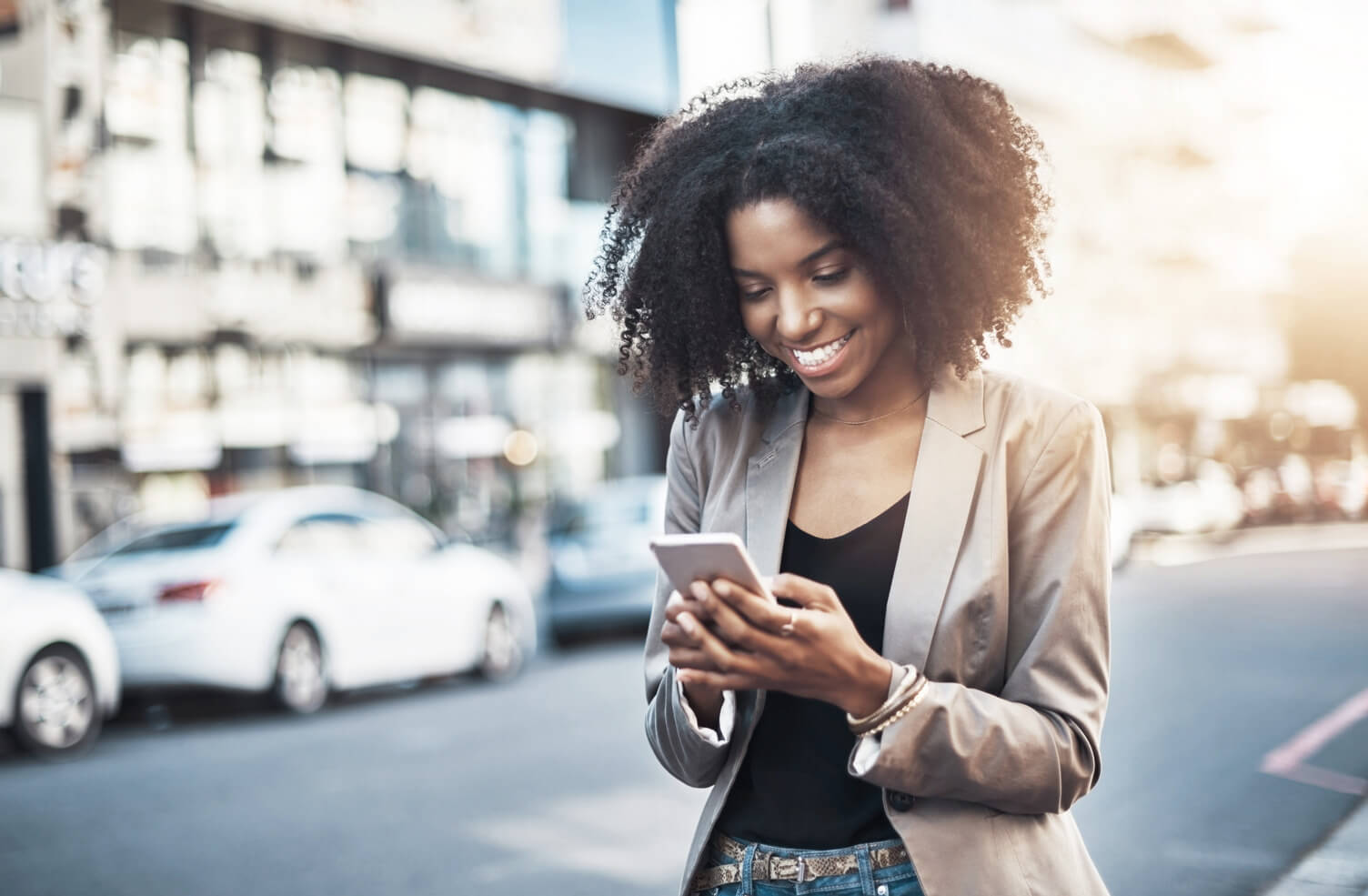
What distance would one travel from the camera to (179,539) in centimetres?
1138

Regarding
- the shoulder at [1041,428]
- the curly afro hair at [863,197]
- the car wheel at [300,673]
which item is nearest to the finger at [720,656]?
the shoulder at [1041,428]

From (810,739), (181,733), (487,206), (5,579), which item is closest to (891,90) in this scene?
(810,739)

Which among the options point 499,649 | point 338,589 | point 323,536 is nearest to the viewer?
point 338,589

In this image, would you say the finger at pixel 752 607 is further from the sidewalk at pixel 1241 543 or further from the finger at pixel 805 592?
the sidewalk at pixel 1241 543

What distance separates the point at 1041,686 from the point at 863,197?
69cm

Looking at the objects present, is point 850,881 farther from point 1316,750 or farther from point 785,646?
point 1316,750

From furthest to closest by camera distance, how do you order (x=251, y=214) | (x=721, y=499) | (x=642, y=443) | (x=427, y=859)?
(x=642, y=443) → (x=251, y=214) → (x=427, y=859) → (x=721, y=499)

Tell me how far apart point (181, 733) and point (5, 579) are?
1737 mm

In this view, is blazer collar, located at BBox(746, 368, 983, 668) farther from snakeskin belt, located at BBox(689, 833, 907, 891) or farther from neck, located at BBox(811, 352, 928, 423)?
snakeskin belt, located at BBox(689, 833, 907, 891)

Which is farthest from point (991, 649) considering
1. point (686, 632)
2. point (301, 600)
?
point (301, 600)

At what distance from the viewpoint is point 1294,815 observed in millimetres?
6871

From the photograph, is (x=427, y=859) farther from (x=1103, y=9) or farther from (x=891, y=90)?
(x=1103, y=9)

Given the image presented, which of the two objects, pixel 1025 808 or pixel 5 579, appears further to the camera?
pixel 5 579

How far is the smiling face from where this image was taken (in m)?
2.10
